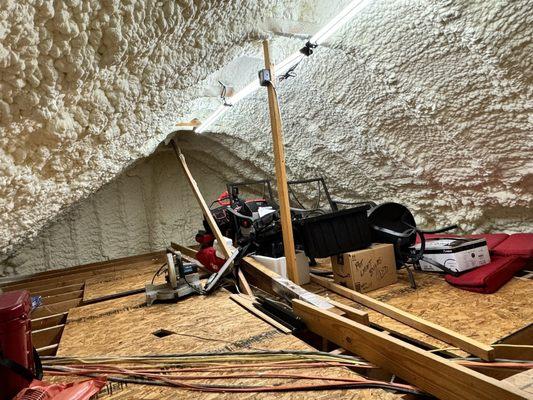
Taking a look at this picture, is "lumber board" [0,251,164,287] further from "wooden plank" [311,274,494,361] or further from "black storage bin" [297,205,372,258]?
"wooden plank" [311,274,494,361]

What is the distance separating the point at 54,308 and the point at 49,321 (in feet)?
0.94

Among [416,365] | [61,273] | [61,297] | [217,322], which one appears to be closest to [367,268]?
[217,322]

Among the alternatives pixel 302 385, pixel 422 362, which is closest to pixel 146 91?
pixel 302 385

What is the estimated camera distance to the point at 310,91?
3506 mm

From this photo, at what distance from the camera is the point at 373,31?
99.2 inches

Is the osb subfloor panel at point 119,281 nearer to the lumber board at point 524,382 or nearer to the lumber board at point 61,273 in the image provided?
the lumber board at point 61,273

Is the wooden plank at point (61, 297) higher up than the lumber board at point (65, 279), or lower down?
lower down

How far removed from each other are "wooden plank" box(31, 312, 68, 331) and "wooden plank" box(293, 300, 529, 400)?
2.01 meters

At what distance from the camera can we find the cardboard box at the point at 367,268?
258 cm

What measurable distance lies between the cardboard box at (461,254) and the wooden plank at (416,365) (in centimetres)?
140

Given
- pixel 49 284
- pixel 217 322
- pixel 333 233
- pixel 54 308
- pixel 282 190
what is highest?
pixel 282 190

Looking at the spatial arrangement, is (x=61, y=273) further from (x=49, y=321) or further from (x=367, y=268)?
(x=367, y=268)

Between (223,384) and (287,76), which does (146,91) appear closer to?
(287,76)

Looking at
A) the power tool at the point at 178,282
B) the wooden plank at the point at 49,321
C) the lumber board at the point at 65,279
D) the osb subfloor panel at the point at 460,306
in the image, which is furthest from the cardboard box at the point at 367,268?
the lumber board at the point at 65,279
